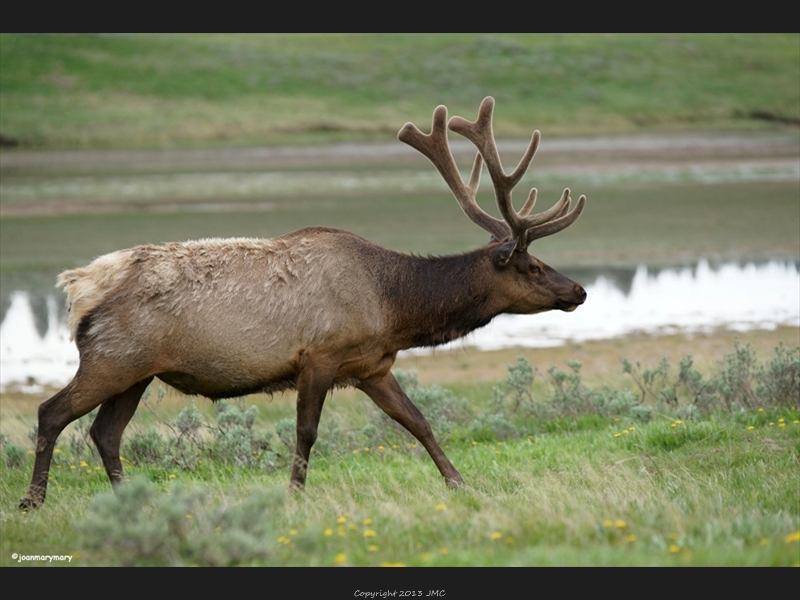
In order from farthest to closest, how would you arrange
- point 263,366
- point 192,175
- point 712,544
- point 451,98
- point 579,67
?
point 579,67, point 451,98, point 192,175, point 263,366, point 712,544

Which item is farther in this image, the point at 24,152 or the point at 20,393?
the point at 24,152

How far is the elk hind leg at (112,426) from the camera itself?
8.46 metres

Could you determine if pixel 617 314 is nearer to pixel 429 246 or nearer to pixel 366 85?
pixel 429 246

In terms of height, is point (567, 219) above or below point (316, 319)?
above

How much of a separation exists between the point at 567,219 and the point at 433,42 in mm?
54983

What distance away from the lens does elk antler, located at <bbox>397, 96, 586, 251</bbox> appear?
8.81 meters

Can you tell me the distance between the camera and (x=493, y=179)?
8859 mm

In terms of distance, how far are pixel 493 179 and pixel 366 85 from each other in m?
47.3

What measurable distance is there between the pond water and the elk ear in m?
6.93

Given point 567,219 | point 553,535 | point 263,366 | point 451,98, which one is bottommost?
point 553,535

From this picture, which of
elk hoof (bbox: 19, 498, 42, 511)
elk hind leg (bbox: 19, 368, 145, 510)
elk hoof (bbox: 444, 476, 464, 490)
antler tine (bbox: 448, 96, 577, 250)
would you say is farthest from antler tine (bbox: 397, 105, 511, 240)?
elk hoof (bbox: 19, 498, 42, 511)

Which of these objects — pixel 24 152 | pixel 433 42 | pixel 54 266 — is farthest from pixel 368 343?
pixel 433 42

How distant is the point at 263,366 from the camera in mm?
8266

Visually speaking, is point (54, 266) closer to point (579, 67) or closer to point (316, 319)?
point (316, 319)
